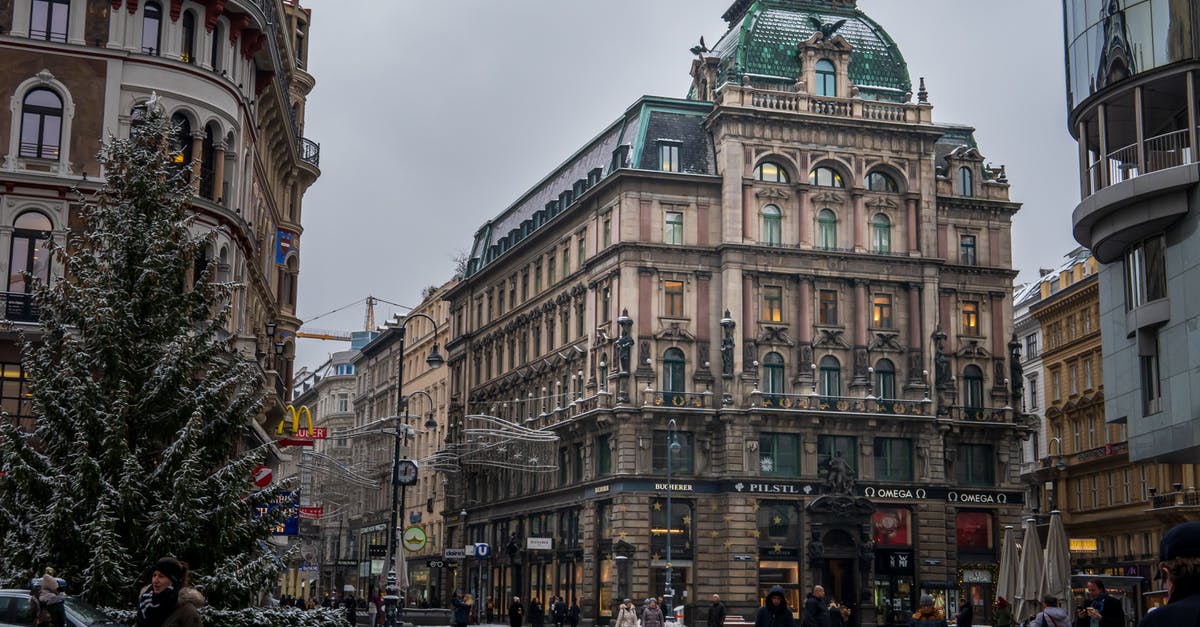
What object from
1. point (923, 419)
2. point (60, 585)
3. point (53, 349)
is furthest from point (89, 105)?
point (923, 419)

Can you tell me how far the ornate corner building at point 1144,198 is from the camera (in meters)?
36.1

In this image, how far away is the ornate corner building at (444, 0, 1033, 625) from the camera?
71812 mm

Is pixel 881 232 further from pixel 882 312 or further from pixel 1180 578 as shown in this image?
pixel 1180 578

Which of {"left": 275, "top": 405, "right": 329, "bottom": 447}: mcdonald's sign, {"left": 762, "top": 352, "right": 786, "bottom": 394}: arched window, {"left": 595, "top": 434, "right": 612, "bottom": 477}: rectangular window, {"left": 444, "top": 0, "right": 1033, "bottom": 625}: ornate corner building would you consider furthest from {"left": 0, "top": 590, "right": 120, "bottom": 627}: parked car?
{"left": 762, "top": 352, "right": 786, "bottom": 394}: arched window

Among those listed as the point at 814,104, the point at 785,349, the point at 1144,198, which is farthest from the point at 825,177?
the point at 1144,198

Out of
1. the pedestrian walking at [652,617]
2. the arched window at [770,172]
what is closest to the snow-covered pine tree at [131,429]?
the pedestrian walking at [652,617]

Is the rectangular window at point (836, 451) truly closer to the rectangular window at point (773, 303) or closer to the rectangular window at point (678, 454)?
the rectangular window at point (678, 454)

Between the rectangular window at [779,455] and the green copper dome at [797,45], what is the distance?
18.5 m

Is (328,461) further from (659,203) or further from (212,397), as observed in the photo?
(212,397)

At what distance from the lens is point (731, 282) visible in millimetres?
73188

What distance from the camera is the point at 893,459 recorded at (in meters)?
74.4

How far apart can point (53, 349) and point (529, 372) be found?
6088 centimetres

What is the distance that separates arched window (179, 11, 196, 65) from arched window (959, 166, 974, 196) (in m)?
50.6

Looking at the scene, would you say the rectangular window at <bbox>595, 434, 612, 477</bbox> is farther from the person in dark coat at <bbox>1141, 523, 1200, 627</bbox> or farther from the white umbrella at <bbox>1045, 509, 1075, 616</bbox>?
the person in dark coat at <bbox>1141, 523, 1200, 627</bbox>
